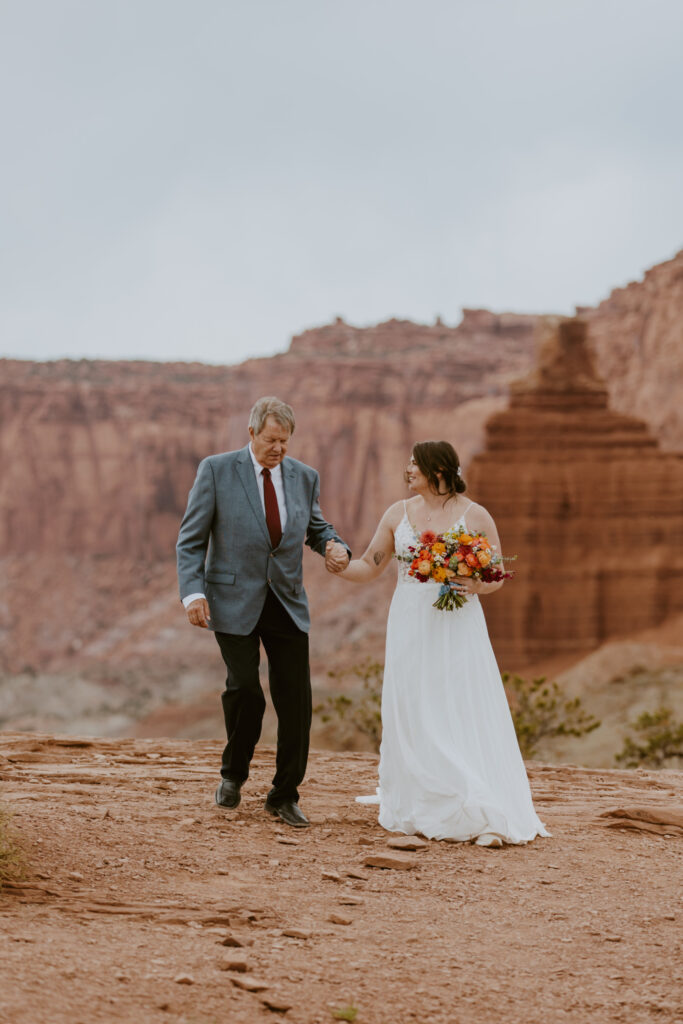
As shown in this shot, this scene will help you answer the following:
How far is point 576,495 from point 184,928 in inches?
1845

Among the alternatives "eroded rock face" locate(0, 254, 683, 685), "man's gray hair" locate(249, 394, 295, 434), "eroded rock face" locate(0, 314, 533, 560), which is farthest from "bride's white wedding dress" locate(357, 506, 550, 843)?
"eroded rock face" locate(0, 314, 533, 560)

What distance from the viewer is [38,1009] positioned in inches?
127

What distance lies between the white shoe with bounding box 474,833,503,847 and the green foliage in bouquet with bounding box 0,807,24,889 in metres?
2.35

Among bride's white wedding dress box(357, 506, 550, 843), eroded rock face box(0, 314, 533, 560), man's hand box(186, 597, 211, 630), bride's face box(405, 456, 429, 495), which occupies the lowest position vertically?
bride's white wedding dress box(357, 506, 550, 843)

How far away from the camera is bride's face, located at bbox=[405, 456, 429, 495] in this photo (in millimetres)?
6293

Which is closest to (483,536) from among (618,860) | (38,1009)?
(618,860)

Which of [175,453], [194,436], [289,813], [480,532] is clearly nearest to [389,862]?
[289,813]

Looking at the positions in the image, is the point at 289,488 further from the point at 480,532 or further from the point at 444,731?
the point at 444,731

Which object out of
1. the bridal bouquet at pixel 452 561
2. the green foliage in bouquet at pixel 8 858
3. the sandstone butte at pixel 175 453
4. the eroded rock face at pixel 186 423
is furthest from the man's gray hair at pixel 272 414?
the eroded rock face at pixel 186 423

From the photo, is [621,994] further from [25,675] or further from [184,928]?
[25,675]

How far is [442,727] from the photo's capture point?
6207 mm

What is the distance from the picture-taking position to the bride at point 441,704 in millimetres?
6086

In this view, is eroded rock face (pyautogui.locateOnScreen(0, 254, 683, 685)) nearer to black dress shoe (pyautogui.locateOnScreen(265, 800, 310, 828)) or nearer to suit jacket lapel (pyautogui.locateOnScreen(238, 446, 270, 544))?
black dress shoe (pyautogui.locateOnScreen(265, 800, 310, 828))

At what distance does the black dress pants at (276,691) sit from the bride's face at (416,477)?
3.30ft
